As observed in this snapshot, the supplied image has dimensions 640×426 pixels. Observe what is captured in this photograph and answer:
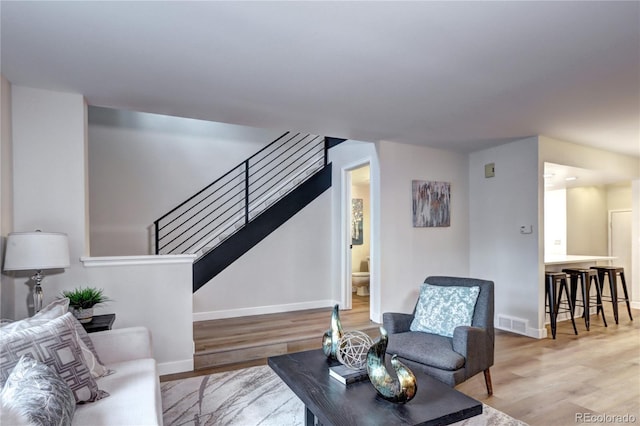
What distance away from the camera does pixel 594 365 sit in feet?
11.3

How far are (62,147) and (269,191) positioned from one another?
9.41 feet

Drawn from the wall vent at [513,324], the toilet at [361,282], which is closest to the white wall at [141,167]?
the toilet at [361,282]

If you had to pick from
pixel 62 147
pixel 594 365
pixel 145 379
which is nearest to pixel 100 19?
pixel 62 147

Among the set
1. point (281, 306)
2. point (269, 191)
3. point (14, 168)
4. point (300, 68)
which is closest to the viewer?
point (300, 68)

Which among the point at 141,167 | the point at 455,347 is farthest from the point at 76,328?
the point at 141,167

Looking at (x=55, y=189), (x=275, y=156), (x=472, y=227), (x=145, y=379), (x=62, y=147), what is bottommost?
(x=145, y=379)

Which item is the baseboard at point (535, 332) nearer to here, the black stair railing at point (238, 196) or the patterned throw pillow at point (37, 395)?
the black stair railing at point (238, 196)

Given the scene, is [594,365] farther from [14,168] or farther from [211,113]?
[14,168]

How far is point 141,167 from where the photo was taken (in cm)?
484

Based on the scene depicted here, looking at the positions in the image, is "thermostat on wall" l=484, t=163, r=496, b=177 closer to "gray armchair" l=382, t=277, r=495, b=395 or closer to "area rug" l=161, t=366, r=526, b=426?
"gray armchair" l=382, t=277, r=495, b=395

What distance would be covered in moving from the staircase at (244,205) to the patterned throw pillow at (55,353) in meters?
2.64

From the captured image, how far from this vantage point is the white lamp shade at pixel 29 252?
2.42 meters

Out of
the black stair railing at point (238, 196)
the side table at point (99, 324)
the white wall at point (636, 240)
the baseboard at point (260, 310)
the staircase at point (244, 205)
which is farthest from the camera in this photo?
the white wall at point (636, 240)

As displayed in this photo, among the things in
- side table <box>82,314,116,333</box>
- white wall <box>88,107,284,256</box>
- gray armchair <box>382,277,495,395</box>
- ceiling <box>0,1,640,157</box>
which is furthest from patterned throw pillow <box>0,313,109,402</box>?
white wall <box>88,107,284,256</box>
